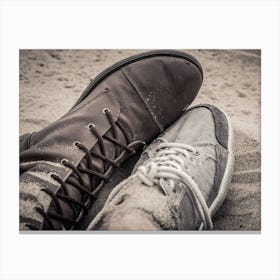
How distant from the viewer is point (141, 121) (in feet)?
3.29

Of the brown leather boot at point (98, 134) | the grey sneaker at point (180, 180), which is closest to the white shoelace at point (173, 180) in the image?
the grey sneaker at point (180, 180)

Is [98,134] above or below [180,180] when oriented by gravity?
above

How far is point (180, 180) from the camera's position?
35.2 inches

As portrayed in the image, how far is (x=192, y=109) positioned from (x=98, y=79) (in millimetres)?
246

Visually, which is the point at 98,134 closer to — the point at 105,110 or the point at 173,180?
the point at 105,110

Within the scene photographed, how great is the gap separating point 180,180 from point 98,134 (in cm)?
22

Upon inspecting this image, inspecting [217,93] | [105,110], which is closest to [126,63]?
[105,110]

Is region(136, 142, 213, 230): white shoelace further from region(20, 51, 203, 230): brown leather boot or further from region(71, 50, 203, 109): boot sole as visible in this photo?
region(71, 50, 203, 109): boot sole

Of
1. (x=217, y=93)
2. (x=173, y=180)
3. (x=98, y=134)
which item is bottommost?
(x=173, y=180)

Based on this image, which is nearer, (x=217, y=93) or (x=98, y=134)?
(x=98, y=134)

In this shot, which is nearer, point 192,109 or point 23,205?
point 23,205
